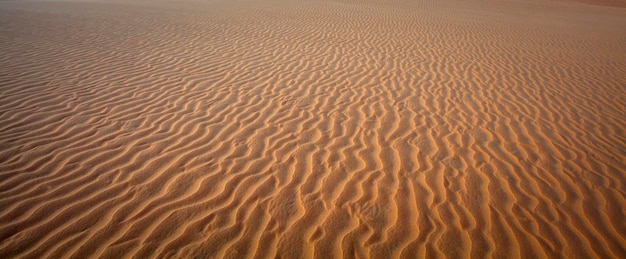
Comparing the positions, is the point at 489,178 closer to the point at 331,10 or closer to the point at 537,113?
the point at 537,113

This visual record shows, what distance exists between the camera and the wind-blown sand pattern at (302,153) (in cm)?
264

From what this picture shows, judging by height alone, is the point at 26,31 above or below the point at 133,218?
above

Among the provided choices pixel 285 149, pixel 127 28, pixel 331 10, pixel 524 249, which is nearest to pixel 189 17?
pixel 127 28

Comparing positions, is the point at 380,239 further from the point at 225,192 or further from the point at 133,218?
the point at 133,218

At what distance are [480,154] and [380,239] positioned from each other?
2.01 metres

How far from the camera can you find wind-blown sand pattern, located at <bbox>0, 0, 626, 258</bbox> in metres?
2.64

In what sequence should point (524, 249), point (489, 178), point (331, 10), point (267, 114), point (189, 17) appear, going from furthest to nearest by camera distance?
point (331, 10) → point (189, 17) → point (267, 114) → point (489, 178) → point (524, 249)

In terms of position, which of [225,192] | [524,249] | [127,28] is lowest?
[524,249]

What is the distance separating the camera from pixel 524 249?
2615 millimetres

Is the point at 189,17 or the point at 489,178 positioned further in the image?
the point at 189,17

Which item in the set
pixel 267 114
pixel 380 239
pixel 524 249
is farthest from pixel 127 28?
pixel 524 249

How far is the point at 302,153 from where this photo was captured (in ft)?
12.2

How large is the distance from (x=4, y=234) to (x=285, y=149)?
253 cm

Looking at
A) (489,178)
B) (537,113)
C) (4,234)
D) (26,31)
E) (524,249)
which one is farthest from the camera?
(26,31)
